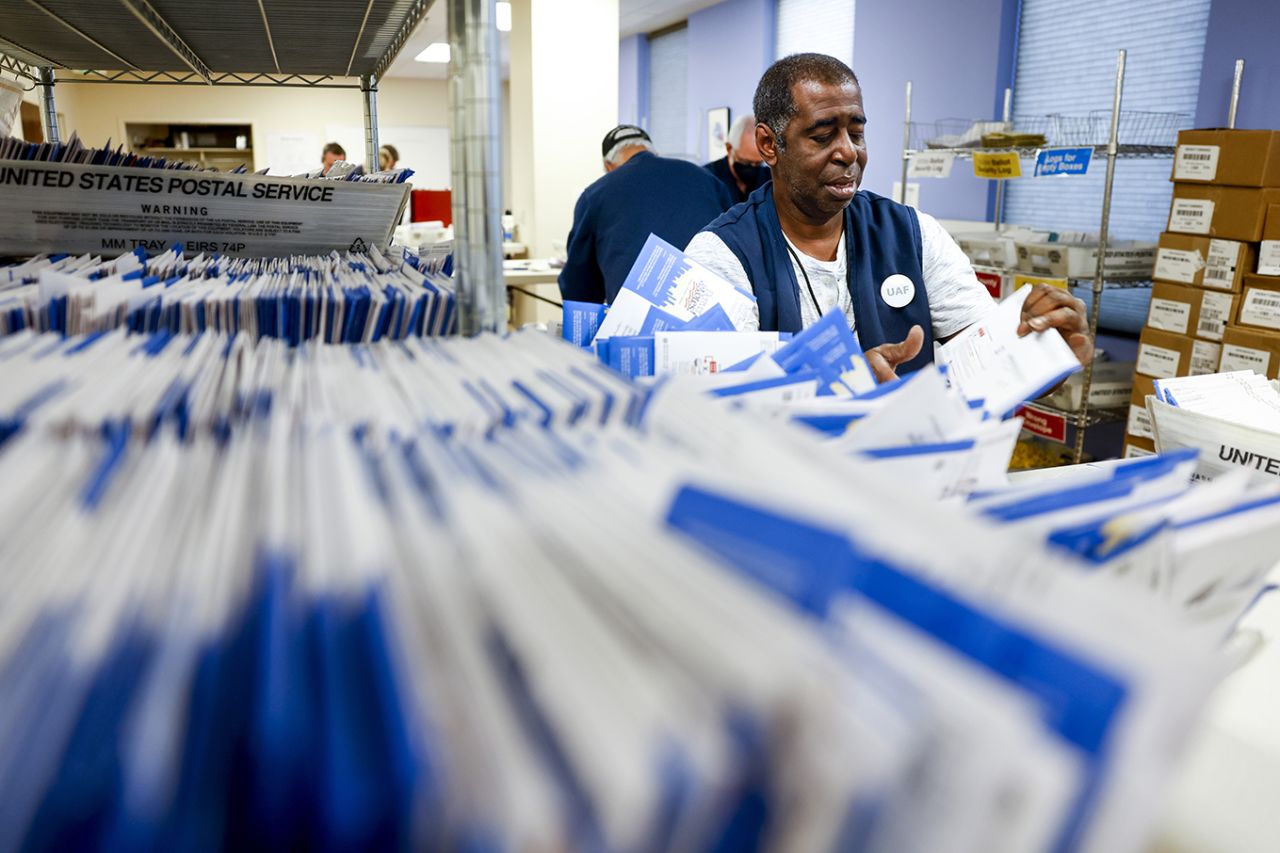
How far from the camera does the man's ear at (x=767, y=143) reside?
184 cm

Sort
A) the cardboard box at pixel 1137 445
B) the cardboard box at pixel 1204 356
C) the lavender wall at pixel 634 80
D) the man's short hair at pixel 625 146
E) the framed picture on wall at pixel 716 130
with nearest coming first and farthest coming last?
1. the cardboard box at pixel 1204 356
2. the cardboard box at pixel 1137 445
3. the man's short hair at pixel 625 146
4. the framed picture on wall at pixel 716 130
5. the lavender wall at pixel 634 80

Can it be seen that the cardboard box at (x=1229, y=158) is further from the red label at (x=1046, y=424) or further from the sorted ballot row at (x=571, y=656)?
the sorted ballot row at (x=571, y=656)

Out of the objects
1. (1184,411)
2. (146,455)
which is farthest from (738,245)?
(146,455)

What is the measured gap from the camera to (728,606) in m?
0.25

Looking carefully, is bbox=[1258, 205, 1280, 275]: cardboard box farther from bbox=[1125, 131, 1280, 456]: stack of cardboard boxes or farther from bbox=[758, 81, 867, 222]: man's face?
bbox=[758, 81, 867, 222]: man's face

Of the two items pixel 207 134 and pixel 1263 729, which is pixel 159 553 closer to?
pixel 1263 729

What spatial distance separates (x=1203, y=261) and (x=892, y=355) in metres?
2.47

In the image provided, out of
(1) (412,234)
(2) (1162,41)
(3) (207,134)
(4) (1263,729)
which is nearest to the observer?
(4) (1263,729)

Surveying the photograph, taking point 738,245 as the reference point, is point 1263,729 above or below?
below

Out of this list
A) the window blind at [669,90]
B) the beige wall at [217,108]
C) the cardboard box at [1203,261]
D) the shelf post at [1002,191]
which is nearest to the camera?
the cardboard box at [1203,261]

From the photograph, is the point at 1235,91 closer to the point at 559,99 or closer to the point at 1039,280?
the point at 1039,280

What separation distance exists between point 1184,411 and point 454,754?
3.24 feet


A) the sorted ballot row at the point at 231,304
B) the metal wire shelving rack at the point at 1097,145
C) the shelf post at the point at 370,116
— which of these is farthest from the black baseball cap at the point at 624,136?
the sorted ballot row at the point at 231,304

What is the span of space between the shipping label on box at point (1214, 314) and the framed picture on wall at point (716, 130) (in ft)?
16.1
